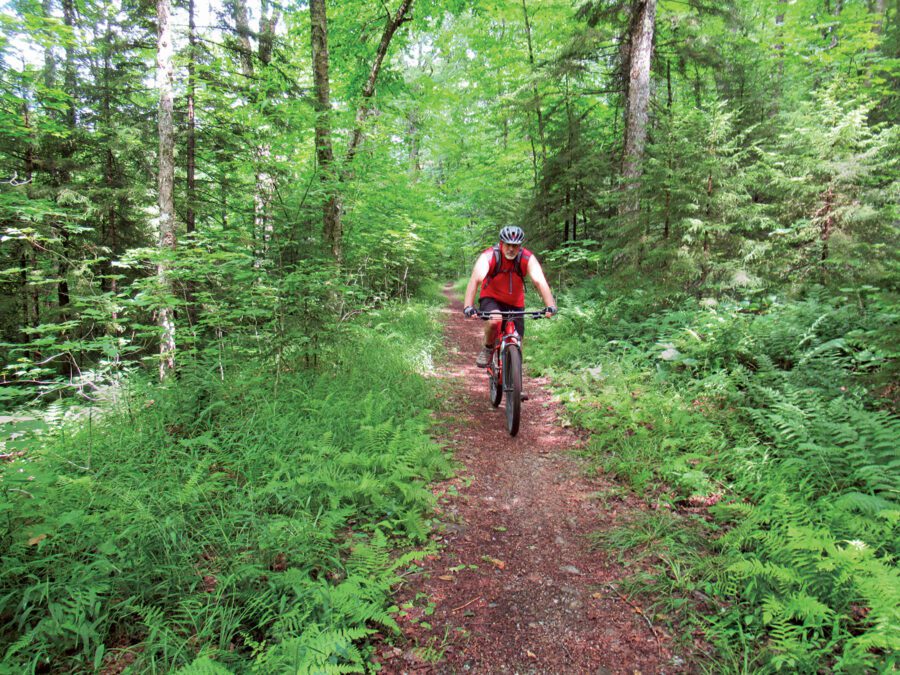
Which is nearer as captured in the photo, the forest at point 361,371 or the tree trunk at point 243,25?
the forest at point 361,371

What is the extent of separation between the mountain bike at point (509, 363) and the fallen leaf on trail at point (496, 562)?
7.15 feet

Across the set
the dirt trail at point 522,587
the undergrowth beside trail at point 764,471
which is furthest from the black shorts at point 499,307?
the dirt trail at point 522,587

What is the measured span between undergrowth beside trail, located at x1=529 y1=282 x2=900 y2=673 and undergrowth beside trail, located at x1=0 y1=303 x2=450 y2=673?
1909 millimetres

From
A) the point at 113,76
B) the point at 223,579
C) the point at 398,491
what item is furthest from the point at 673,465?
the point at 113,76

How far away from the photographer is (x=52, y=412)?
4.09 meters

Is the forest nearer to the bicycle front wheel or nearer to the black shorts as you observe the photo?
the bicycle front wheel

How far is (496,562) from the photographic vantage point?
2.98 metres

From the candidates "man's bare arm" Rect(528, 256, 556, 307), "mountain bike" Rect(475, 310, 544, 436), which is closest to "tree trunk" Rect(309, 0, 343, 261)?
"man's bare arm" Rect(528, 256, 556, 307)

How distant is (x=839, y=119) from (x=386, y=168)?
9.66 metres

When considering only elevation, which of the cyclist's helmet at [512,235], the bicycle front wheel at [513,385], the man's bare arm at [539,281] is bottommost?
the bicycle front wheel at [513,385]

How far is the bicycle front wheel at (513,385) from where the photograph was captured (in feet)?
16.2

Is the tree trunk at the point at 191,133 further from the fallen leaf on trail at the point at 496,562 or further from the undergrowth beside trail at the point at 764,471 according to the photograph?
the fallen leaf on trail at the point at 496,562

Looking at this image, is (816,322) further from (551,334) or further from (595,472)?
(551,334)

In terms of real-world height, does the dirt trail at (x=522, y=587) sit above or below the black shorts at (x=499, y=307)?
below
